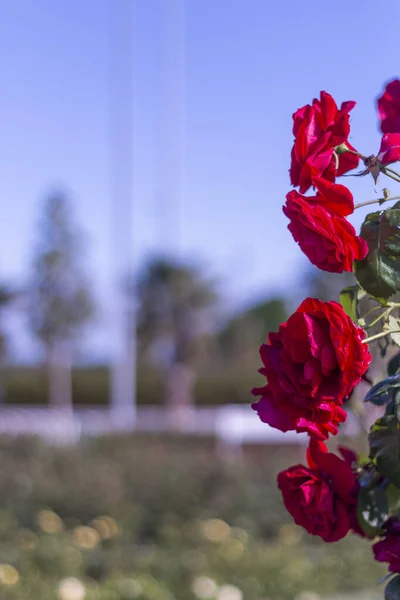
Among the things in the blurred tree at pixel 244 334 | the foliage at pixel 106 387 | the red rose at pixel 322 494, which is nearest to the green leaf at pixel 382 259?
the red rose at pixel 322 494

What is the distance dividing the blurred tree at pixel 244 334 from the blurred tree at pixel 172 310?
184cm

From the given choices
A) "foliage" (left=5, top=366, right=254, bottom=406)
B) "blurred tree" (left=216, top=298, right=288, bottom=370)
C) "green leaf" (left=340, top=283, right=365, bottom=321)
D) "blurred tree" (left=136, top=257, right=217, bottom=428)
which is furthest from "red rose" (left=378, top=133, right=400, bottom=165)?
"blurred tree" (left=216, top=298, right=288, bottom=370)

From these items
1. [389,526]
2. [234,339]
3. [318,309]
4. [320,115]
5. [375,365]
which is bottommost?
[234,339]

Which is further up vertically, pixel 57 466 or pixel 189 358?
pixel 57 466

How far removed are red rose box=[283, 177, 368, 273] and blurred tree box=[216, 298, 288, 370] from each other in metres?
23.8

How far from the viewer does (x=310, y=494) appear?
1180 mm

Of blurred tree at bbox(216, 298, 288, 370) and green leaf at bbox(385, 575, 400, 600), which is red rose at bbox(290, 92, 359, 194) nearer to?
green leaf at bbox(385, 575, 400, 600)

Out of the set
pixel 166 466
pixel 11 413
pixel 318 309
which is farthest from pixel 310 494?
pixel 11 413

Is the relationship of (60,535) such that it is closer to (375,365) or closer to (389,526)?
(375,365)

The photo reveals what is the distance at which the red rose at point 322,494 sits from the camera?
1181 mm

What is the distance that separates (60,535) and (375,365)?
12.6ft

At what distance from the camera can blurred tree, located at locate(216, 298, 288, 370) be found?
94.1 ft

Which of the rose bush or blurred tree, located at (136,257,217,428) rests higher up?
the rose bush

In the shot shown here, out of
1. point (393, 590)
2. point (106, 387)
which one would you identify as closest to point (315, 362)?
point (393, 590)
